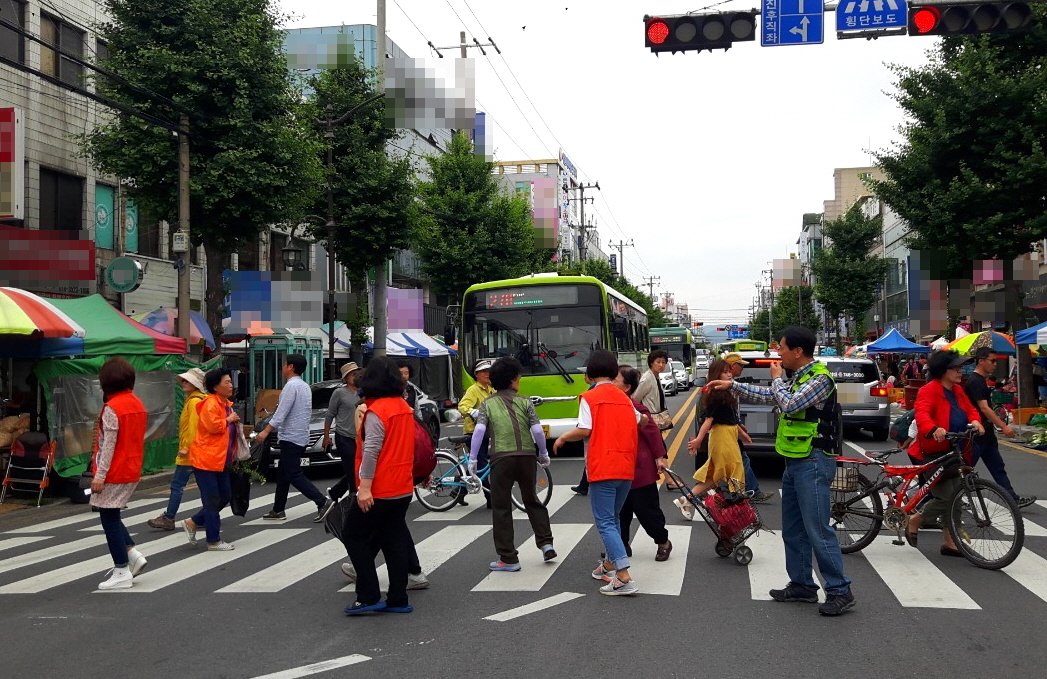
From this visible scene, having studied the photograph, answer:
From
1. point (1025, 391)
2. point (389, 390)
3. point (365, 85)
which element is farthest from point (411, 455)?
point (365, 85)

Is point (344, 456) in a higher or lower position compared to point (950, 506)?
higher

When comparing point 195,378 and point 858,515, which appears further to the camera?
point 195,378

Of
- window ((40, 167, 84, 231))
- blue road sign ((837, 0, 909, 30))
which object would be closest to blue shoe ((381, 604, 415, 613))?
blue road sign ((837, 0, 909, 30))

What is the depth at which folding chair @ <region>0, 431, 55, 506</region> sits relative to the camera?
13.8m

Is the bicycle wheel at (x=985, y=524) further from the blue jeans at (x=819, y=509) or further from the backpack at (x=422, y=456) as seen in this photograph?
the backpack at (x=422, y=456)

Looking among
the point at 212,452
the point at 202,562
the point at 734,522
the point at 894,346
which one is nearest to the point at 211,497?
the point at 212,452

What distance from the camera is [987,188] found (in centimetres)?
2303

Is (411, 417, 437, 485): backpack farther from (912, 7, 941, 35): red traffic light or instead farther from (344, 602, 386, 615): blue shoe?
(912, 7, 941, 35): red traffic light

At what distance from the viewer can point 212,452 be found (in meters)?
9.36

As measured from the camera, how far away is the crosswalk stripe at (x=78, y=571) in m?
7.97

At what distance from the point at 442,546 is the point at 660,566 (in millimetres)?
2251

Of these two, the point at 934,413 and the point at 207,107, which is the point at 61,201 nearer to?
the point at 207,107

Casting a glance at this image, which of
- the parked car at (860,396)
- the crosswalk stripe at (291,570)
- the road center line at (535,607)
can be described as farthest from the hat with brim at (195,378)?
the parked car at (860,396)

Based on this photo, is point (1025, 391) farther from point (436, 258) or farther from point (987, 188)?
point (436, 258)
